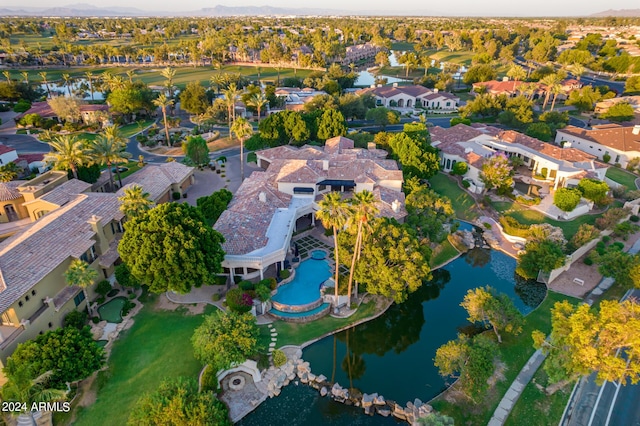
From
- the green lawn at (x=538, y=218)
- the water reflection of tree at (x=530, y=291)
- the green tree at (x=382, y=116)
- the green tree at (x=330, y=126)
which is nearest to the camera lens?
the water reflection of tree at (x=530, y=291)

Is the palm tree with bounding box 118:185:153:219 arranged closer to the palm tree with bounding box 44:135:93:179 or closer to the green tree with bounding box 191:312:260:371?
the green tree with bounding box 191:312:260:371

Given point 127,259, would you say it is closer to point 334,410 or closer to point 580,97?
point 334,410

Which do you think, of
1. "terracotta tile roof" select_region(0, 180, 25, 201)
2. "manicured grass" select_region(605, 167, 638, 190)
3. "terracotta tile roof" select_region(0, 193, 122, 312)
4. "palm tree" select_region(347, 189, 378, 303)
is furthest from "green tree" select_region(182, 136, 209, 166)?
"manicured grass" select_region(605, 167, 638, 190)

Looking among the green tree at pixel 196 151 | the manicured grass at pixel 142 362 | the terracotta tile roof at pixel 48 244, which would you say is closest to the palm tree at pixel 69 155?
the terracotta tile roof at pixel 48 244

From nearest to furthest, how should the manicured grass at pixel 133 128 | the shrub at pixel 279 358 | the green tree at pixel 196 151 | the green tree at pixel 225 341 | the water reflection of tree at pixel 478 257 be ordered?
the green tree at pixel 225 341
the shrub at pixel 279 358
the water reflection of tree at pixel 478 257
the green tree at pixel 196 151
the manicured grass at pixel 133 128

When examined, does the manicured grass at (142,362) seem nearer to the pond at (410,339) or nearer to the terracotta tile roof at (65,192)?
the pond at (410,339)

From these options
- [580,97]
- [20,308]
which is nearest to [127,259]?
[20,308]
